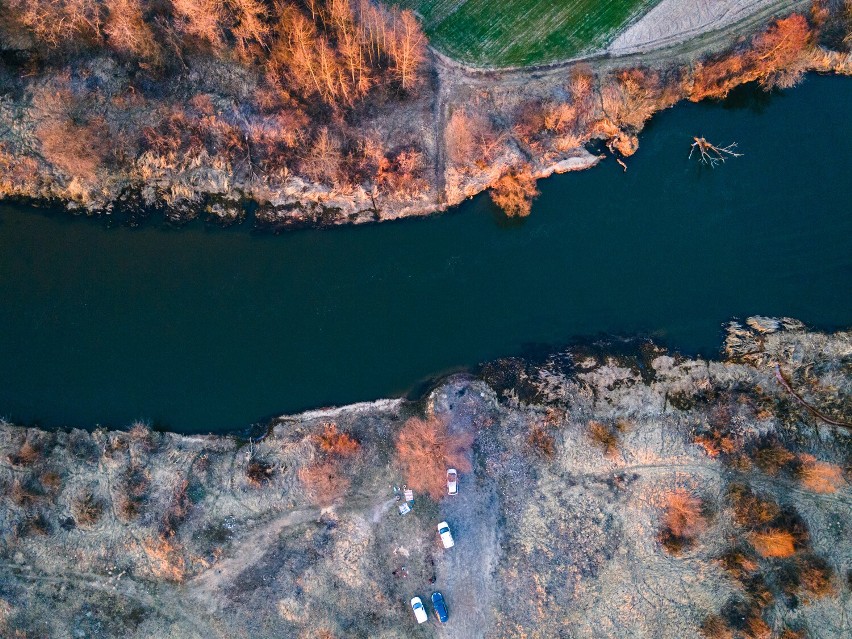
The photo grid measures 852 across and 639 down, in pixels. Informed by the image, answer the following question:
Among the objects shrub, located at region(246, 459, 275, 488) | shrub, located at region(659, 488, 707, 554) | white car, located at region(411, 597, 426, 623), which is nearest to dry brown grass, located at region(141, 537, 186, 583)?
shrub, located at region(246, 459, 275, 488)

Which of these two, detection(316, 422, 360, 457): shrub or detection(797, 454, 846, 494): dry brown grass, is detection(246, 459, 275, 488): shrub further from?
detection(797, 454, 846, 494): dry brown grass

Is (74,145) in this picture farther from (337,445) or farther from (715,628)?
(715,628)

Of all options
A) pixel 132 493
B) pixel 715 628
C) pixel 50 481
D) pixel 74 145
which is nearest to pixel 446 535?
pixel 715 628

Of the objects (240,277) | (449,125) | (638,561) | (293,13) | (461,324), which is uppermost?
(293,13)

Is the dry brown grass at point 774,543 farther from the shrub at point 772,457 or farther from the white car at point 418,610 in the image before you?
the white car at point 418,610

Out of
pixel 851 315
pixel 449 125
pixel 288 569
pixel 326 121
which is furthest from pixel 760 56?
pixel 288 569

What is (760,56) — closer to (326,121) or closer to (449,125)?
(449,125)

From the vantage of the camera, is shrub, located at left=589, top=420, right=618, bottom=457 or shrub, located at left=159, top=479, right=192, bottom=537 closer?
shrub, located at left=159, top=479, right=192, bottom=537

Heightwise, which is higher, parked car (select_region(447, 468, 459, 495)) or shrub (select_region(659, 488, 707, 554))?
parked car (select_region(447, 468, 459, 495))
